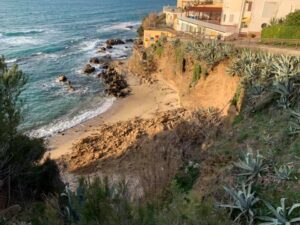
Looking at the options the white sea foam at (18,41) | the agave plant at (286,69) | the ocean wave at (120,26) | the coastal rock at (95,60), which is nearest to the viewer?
the agave plant at (286,69)

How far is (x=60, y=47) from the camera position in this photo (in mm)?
55469

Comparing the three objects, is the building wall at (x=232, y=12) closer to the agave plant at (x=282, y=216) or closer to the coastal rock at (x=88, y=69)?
the coastal rock at (x=88, y=69)

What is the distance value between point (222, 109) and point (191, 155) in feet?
30.3

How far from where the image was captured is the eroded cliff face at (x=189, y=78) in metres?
24.8

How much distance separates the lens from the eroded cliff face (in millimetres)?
24844

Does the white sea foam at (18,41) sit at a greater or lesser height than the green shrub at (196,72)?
lesser

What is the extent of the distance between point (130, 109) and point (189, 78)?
6790 mm

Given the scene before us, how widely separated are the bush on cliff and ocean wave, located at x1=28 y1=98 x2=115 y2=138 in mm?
11707

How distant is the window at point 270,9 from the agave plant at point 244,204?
88.9ft

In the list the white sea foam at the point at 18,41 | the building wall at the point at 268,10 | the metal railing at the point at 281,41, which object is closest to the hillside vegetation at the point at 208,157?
the metal railing at the point at 281,41

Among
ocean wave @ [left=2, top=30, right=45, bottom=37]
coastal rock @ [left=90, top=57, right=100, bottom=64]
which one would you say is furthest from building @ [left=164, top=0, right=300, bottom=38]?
ocean wave @ [left=2, top=30, right=45, bottom=37]

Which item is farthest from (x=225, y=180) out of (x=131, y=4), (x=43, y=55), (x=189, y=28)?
(x=131, y=4)

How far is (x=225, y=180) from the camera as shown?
11.3m

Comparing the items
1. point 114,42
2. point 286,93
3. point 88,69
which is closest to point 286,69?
point 286,93
